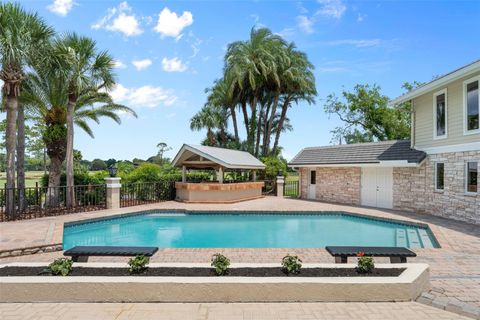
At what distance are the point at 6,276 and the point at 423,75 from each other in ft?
114

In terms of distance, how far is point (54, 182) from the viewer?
47.9 feet

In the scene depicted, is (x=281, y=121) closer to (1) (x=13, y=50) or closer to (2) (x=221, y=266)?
(1) (x=13, y=50)

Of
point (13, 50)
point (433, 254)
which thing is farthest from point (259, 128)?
point (433, 254)

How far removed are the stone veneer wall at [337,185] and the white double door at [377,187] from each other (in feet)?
1.47

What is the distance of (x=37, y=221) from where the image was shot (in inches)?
451

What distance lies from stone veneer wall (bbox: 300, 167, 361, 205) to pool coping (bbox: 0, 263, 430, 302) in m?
14.2

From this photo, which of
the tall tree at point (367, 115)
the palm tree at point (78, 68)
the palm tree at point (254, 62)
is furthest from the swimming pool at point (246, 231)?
the tall tree at point (367, 115)

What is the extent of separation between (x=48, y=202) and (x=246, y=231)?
9.19 m

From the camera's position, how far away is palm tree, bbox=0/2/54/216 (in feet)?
36.8

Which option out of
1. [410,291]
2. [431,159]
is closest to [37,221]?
[410,291]

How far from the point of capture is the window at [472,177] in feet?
38.7

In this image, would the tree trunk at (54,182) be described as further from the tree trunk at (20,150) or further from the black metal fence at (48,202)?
the tree trunk at (20,150)

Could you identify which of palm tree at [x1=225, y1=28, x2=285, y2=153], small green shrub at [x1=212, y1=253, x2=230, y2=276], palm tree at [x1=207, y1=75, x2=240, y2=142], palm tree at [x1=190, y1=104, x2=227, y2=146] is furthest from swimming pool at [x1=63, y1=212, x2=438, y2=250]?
palm tree at [x1=190, y1=104, x2=227, y2=146]

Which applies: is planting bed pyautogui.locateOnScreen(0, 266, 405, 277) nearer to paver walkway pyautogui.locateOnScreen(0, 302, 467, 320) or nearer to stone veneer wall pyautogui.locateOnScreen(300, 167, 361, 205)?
paver walkway pyautogui.locateOnScreen(0, 302, 467, 320)
